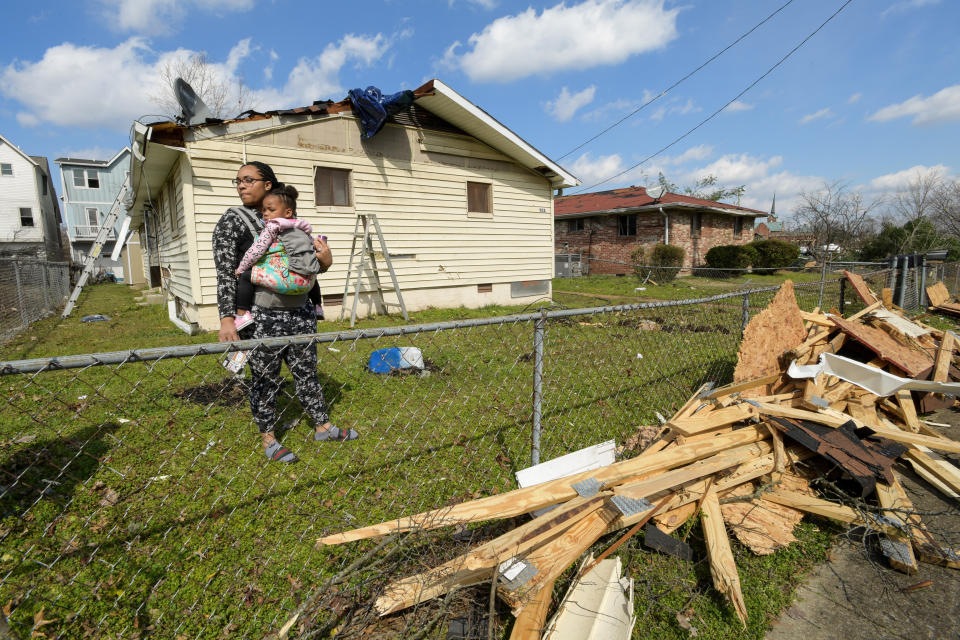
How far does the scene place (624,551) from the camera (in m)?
2.27

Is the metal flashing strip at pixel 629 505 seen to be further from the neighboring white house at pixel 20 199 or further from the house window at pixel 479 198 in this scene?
the neighboring white house at pixel 20 199

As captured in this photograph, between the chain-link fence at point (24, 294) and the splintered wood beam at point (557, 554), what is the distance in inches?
357

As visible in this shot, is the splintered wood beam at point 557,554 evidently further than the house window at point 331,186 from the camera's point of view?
No

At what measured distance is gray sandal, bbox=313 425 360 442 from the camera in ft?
10.3

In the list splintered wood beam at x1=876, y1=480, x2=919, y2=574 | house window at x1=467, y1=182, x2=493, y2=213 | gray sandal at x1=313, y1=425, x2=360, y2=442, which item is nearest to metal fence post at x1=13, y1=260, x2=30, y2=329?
house window at x1=467, y1=182, x2=493, y2=213

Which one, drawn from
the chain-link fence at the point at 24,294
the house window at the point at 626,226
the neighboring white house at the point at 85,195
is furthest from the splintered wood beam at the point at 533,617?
the neighboring white house at the point at 85,195

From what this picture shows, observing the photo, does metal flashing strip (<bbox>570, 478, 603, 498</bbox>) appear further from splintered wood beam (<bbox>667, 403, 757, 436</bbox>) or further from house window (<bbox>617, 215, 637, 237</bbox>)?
house window (<bbox>617, 215, 637, 237</bbox>)

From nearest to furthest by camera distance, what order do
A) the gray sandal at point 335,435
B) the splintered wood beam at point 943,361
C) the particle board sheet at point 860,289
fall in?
1. the gray sandal at point 335,435
2. the splintered wood beam at point 943,361
3. the particle board sheet at point 860,289

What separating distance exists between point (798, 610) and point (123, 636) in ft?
9.42

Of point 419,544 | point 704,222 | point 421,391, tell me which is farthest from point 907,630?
point 704,222

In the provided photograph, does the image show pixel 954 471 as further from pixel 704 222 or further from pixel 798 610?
pixel 704 222

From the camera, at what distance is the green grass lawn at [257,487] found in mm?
1964

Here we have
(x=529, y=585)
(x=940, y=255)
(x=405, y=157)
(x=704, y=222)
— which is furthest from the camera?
(x=704, y=222)

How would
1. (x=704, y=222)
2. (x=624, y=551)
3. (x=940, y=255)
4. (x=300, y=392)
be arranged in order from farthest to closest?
1. (x=704, y=222)
2. (x=940, y=255)
3. (x=300, y=392)
4. (x=624, y=551)
